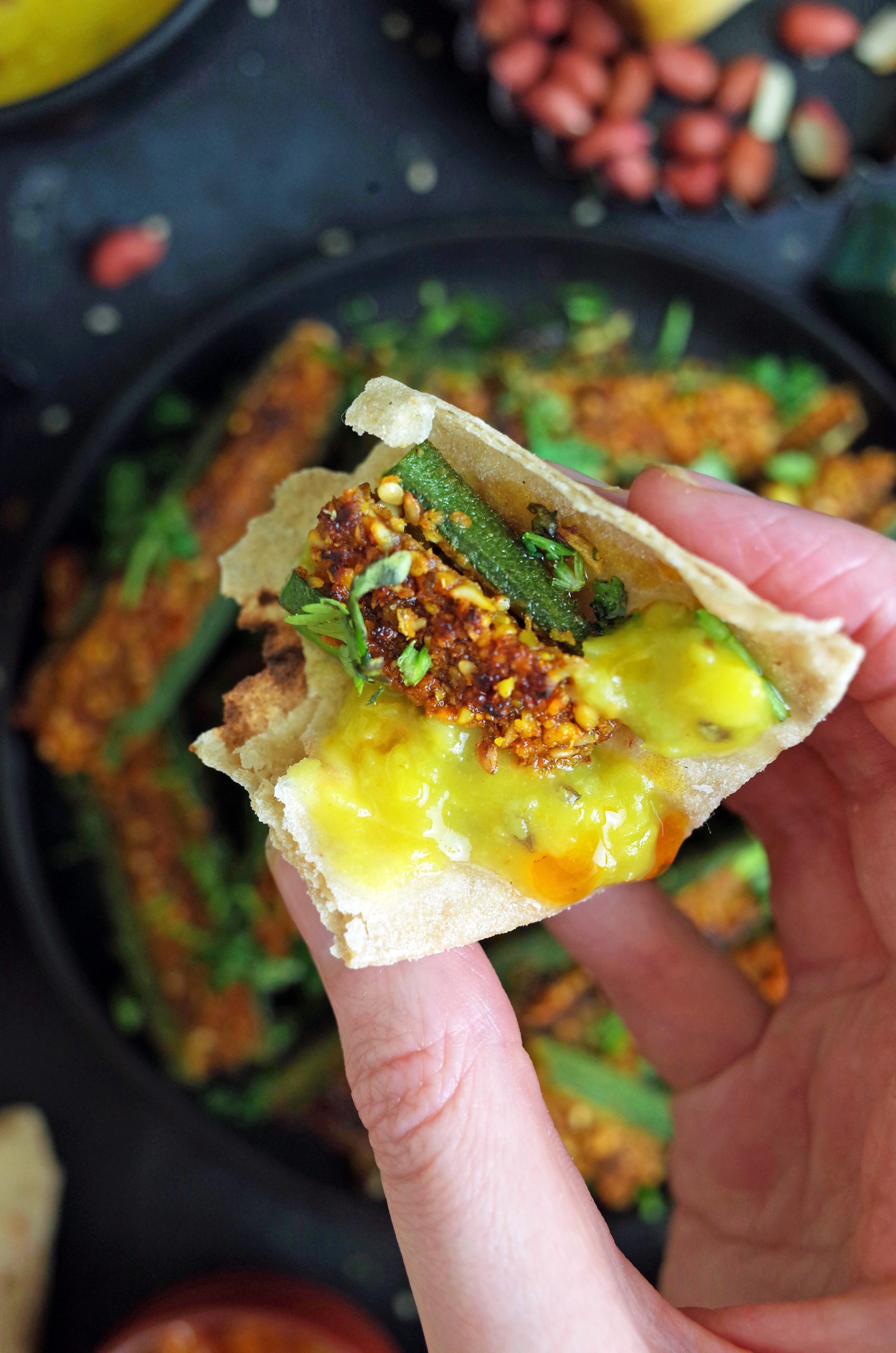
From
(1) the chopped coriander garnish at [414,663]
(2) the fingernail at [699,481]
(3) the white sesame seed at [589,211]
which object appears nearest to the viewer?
(1) the chopped coriander garnish at [414,663]

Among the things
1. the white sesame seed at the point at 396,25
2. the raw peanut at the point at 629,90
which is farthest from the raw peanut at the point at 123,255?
the raw peanut at the point at 629,90

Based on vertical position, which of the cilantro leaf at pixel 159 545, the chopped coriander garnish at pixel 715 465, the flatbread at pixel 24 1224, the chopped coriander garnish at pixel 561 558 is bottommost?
the flatbread at pixel 24 1224

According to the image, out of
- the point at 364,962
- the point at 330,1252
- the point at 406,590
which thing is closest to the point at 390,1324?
the point at 330,1252

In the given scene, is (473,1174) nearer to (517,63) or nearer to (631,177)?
(631,177)

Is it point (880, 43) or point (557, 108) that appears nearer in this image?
point (557, 108)

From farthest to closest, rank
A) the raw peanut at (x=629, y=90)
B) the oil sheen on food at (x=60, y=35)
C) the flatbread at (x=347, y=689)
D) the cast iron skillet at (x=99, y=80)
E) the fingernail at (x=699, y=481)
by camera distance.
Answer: the raw peanut at (x=629, y=90)
the oil sheen on food at (x=60, y=35)
the cast iron skillet at (x=99, y=80)
the fingernail at (x=699, y=481)
the flatbread at (x=347, y=689)

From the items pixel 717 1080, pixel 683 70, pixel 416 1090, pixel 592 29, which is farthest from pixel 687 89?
pixel 416 1090

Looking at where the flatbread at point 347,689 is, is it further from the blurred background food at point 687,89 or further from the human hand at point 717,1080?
the blurred background food at point 687,89
